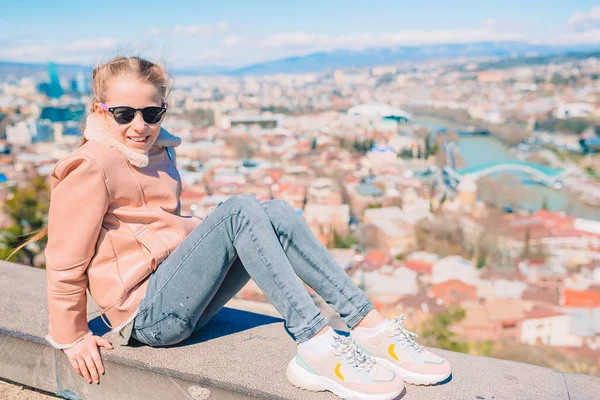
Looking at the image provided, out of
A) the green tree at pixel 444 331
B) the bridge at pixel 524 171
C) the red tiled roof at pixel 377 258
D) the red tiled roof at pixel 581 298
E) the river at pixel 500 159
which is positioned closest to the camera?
the green tree at pixel 444 331

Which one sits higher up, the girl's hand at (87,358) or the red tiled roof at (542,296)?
the girl's hand at (87,358)

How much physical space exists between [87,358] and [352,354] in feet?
1.39

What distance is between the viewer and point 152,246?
86 cm

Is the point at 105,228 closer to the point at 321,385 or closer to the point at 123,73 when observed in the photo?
the point at 123,73

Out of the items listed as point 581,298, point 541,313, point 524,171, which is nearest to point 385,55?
point 524,171

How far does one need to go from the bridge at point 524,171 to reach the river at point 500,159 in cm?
74

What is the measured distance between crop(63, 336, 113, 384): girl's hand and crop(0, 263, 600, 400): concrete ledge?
2cm

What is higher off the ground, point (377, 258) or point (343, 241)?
point (377, 258)

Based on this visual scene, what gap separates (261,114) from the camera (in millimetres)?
42156

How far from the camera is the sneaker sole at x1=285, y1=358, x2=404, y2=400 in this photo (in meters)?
0.75

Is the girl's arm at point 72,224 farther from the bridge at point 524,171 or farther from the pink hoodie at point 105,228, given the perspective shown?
the bridge at point 524,171

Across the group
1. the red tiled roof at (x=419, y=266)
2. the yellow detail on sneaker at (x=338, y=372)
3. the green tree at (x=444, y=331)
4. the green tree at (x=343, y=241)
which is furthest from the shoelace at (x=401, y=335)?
the green tree at (x=343, y=241)

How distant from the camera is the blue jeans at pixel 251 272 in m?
0.78

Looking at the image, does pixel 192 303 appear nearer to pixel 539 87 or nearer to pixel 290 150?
pixel 290 150
